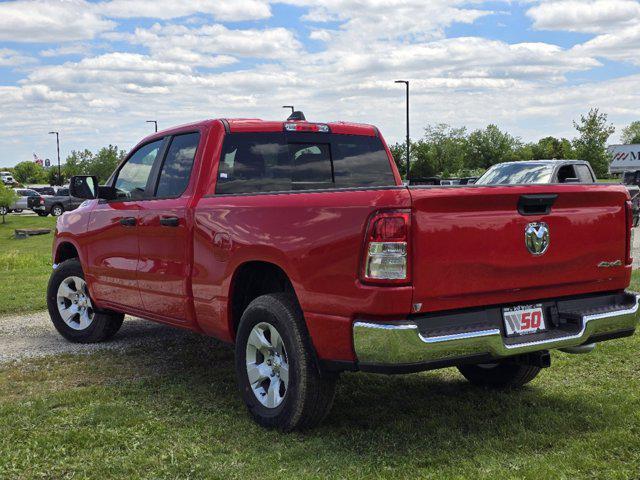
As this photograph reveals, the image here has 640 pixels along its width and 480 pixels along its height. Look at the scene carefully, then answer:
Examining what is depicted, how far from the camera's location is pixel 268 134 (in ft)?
19.0

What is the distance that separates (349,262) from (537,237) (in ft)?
3.56

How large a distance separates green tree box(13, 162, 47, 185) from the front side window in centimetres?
13236

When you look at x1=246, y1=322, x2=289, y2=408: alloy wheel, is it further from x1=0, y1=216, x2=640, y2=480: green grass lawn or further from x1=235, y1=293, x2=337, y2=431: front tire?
x1=0, y1=216, x2=640, y2=480: green grass lawn

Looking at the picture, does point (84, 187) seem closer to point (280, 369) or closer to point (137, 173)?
point (137, 173)

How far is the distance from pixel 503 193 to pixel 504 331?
0.74 m

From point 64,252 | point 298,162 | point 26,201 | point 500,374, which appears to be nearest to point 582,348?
point 500,374

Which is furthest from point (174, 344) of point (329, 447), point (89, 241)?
point (329, 447)

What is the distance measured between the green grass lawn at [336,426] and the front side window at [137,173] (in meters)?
1.43

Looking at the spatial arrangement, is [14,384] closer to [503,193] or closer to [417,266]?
[417,266]

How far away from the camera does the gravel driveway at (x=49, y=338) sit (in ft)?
23.7

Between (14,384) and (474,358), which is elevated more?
(474,358)

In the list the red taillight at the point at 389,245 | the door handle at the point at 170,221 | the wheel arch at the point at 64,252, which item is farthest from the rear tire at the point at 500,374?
the wheel arch at the point at 64,252

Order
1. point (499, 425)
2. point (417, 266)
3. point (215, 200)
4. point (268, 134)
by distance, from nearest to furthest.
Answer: point (417, 266) < point (499, 425) < point (215, 200) < point (268, 134)

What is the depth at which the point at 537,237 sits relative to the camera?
170 inches
